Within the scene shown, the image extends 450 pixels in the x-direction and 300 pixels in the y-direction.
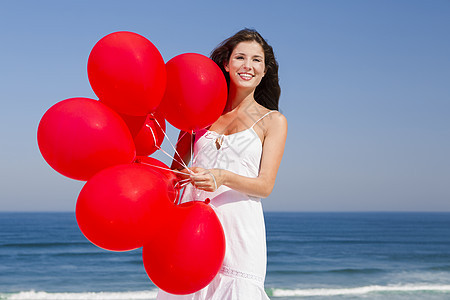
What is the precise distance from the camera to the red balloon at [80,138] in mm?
2275

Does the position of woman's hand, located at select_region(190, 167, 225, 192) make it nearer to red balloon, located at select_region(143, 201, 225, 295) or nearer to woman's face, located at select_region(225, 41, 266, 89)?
red balloon, located at select_region(143, 201, 225, 295)

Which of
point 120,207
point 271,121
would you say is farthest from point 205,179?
point 271,121

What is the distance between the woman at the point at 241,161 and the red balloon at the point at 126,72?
467 millimetres

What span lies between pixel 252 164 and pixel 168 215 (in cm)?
65

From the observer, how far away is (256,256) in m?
2.68

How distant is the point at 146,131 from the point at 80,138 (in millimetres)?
524

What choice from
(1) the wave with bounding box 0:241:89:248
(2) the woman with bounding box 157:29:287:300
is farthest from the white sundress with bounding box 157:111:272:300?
(1) the wave with bounding box 0:241:89:248

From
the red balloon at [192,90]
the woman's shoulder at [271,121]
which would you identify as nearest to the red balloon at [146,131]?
the red balloon at [192,90]

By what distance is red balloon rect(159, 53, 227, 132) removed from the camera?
2.62 metres

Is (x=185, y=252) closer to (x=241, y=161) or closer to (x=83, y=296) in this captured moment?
(x=241, y=161)

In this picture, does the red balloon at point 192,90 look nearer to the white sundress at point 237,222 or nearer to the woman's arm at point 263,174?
the white sundress at point 237,222

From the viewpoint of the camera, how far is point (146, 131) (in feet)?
8.98

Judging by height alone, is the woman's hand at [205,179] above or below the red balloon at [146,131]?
below

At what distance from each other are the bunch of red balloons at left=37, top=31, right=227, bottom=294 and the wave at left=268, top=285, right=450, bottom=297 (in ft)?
33.7
